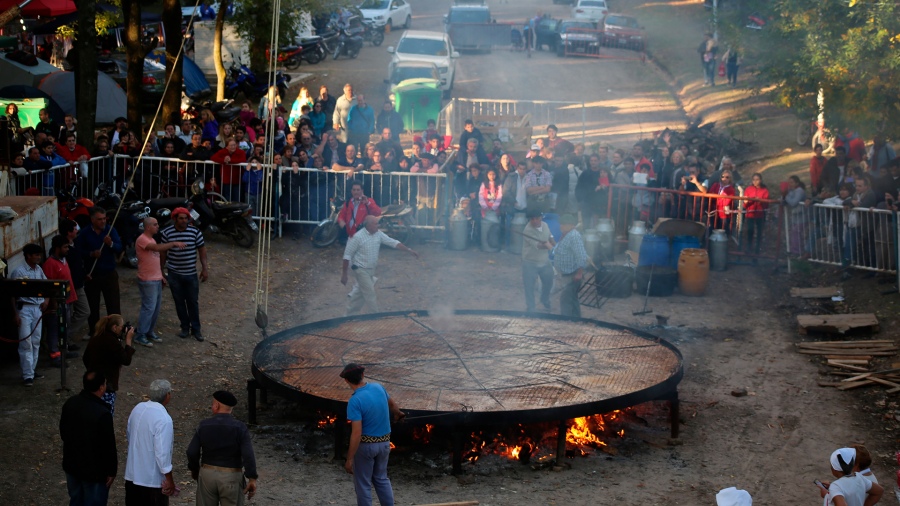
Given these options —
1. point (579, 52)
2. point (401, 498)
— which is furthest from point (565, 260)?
point (579, 52)

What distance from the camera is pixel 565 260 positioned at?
13383 mm

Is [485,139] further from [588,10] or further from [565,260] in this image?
[588,10]

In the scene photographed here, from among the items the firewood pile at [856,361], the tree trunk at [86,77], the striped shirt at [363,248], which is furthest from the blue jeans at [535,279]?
the tree trunk at [86,77]

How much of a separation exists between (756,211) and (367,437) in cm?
1082

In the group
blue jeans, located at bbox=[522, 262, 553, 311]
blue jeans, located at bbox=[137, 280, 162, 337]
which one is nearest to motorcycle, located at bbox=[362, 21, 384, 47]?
blue jeans, located at bbox=[522, 262, 553, 311]

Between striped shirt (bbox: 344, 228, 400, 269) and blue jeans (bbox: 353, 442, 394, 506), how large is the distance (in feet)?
16.9

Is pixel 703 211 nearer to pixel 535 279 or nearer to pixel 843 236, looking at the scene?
pixel 843 236

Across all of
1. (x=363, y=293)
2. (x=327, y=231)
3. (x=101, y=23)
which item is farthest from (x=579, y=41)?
(x=363, y=293)

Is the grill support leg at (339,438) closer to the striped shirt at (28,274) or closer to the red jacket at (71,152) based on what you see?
the striped shirt at (28,274)

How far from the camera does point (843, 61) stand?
16.9 meters

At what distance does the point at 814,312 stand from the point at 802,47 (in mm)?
6295

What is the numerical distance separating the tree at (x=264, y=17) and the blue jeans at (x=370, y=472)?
22.1 metres

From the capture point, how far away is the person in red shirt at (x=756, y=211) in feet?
56.2

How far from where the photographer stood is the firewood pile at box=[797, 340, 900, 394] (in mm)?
12102
